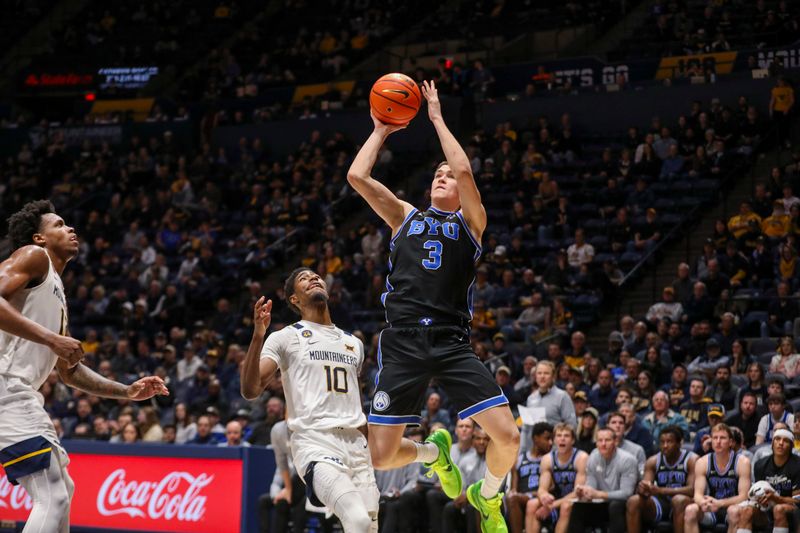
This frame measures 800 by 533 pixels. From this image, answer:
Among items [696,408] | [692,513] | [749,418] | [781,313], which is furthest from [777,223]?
[692,513]

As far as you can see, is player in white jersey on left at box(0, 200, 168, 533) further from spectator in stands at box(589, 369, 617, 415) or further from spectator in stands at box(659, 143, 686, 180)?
spectator in stands at box(659, 143, 686, 180)

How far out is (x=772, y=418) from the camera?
11828mm

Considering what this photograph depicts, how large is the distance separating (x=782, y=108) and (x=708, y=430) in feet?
29.4

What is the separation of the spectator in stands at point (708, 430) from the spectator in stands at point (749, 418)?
23 cm

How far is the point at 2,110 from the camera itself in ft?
102

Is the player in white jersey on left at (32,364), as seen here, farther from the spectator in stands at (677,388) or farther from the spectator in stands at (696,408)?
the spectator in stands at (677,388)

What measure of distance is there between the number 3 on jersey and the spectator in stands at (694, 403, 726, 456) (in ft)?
16.8

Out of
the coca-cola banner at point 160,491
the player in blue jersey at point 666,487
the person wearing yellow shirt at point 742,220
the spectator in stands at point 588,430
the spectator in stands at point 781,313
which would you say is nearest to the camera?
the player in blue jersey at point 666,487

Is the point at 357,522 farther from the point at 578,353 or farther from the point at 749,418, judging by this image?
the point at 578,353

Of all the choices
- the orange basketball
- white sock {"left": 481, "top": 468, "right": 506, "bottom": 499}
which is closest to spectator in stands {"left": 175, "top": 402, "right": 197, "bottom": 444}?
white sock {"left": 481, "top": 468, "right": 506, "bottom": 499}

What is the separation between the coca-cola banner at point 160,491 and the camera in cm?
1340

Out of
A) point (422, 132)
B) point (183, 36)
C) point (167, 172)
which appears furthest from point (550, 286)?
point (183, 36)

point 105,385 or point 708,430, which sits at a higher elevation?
point 105,385

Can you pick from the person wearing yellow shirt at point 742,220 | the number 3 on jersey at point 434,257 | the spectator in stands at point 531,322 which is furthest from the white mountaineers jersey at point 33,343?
the person wearing yellow shirt at point 742,220
